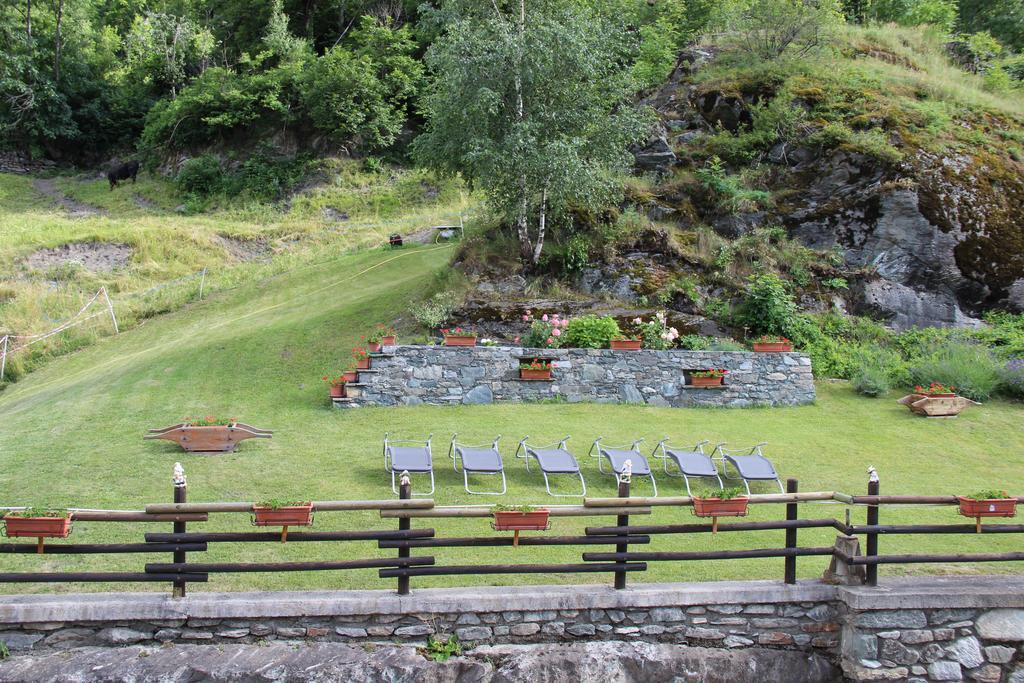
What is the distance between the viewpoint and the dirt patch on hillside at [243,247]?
81.9 feet


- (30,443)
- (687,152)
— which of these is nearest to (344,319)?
(30,443)

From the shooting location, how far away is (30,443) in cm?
1077

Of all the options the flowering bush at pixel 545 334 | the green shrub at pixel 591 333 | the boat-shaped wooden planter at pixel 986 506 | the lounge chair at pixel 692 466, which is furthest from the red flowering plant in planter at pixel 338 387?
the boat-shaped wooden planter at pixel 986 506

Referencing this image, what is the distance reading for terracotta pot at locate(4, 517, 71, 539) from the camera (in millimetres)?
5840

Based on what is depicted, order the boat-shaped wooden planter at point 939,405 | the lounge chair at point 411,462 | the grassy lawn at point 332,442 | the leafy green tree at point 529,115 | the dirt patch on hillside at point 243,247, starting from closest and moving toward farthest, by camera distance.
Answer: the grassy lawn at point 332,442 < the lounge chair at point 411,462 < the boat-shaped wooden planter at point 939,405 < the leafy green tree at point 529,115 < the dirt patch on hillside at point 243,247

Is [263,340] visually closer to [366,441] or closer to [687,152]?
[366,441]

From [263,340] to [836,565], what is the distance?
12.0m

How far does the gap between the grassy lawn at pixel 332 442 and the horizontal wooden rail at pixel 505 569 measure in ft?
1.18

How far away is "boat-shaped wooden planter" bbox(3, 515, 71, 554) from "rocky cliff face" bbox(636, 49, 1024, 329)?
44.5 feet

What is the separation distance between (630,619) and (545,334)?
24.5ft

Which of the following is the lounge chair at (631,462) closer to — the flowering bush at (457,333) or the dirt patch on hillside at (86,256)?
the flowering bush at (457,333)

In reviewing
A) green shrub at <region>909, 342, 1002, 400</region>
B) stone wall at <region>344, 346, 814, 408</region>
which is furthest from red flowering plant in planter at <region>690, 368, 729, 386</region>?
green shrub at <region>909, 342, 1002, 400</region>

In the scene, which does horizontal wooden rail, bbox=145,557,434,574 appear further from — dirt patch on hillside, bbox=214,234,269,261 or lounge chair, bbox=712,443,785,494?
dirt patch on hillside, bbox=214,234,269,261

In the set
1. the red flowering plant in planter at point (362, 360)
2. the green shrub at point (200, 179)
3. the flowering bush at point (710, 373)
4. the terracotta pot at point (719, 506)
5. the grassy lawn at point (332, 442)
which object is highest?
the green shrub at point (200, 179)
